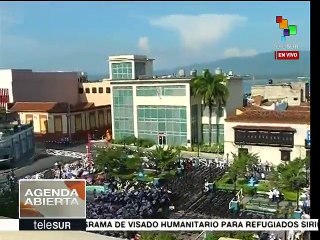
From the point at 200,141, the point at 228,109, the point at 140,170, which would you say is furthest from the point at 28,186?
the point at 228,109

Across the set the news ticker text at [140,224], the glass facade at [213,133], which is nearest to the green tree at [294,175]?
the news ticker text at [140,224]

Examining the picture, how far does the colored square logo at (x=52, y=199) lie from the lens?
2.92 meters

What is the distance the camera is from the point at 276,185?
123 inches

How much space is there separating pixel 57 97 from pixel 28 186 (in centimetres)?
70

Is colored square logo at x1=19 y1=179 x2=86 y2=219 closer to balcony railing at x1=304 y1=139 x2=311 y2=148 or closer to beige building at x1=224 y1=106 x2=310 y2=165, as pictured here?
beige building at x1=224 y1=106 x2=310 y2=165

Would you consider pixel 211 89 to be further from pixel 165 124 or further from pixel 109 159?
pixel 109 159

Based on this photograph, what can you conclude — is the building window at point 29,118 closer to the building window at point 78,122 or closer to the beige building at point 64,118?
the beige building at point 64,118

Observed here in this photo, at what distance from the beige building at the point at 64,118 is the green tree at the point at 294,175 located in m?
1.31

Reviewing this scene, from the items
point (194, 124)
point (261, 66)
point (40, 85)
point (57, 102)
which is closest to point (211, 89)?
point (194, 124)

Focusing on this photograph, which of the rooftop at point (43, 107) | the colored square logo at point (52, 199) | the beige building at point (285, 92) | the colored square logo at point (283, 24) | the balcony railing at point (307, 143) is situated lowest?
the colored square logo at point (52, 199)

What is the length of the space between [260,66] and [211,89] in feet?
1.29

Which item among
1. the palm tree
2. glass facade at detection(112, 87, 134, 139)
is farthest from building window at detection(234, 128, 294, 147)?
glass facade at detection(112, 87, 134, 139)

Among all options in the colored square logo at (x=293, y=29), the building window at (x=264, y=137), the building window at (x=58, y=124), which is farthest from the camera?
the building window at (x=58, y=124)

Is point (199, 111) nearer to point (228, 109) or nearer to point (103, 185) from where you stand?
point (228, 109)
